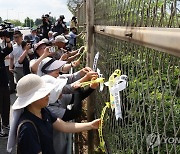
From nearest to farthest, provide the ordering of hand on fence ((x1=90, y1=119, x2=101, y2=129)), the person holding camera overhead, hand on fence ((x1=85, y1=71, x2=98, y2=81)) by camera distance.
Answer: hand on fence ((x1=90, y1=119, x2=101, y2=129)) < hand on fence ((x1=85, y1=71, x2=98, y2=81)) < the person holding camera overhead

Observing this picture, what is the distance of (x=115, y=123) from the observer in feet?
6.72

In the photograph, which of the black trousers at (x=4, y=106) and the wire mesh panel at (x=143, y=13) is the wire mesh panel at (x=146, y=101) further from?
the black trousers at (x=4, y=106)

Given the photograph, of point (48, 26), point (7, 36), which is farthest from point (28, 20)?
point (7, 36)

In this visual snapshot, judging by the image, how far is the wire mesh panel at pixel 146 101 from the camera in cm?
108

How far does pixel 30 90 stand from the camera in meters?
2.26

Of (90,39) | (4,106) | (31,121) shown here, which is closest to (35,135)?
(31,121)

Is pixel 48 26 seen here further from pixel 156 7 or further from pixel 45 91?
pixel 156 7

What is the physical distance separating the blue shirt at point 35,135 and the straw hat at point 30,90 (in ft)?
0.26

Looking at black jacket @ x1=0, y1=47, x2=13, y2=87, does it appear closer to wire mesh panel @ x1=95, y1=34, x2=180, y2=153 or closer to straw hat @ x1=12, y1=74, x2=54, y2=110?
straw hat @ x1=12, y1=74, x2=54, y2=110

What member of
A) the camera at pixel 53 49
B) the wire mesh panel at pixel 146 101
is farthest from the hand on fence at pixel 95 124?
the camera at pixel 53 49

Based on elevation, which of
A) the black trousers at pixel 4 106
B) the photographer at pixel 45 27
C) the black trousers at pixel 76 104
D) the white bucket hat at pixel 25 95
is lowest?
the black trousers at pixel 4 106

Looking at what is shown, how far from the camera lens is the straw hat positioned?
221 centimetres

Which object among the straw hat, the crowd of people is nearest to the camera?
the crowd of people

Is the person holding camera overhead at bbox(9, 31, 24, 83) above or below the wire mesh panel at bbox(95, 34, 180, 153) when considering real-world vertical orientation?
below
